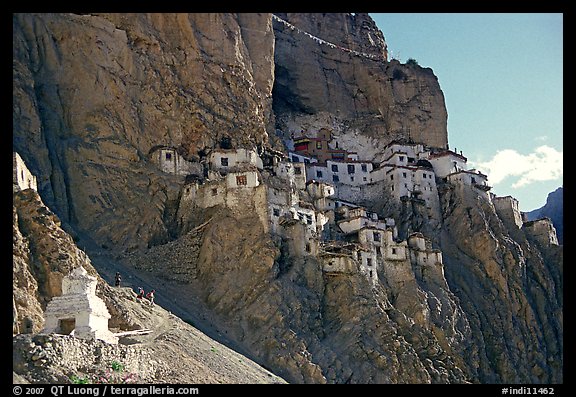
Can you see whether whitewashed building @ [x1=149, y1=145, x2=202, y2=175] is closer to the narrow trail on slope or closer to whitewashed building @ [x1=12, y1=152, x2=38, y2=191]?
the narrow trail on slope

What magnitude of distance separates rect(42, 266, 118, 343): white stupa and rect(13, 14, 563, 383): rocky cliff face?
6.26 metres

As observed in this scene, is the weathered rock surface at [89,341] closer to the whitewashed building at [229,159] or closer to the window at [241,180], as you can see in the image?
the window at [241,180]

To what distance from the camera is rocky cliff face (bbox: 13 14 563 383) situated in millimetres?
53719

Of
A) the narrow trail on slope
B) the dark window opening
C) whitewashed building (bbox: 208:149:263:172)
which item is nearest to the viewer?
the dark window opening

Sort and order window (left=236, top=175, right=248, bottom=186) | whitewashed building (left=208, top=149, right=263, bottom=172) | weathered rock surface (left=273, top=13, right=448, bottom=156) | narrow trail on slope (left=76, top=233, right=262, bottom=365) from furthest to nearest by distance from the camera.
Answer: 1. weathered rock surface (left=273, top=13, right=448, bottom=156)
2. whitewashed building (left=208, top=149, right=263, bottom=172)
3. window (left=236, top=175, right=248, bottom=186)
4. narrow trail on slope (left=76, top=233, right=262, bottom=365)

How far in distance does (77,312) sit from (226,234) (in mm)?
24070

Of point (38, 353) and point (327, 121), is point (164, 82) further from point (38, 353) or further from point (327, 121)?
point (38, 353)

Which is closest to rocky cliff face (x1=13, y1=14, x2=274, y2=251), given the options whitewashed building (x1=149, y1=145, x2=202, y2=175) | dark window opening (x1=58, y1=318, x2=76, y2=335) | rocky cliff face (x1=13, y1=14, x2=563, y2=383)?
rocky cliff face (x1=13, y1=14, x2=563, y2=383)

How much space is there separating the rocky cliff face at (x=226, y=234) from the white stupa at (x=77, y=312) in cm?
626

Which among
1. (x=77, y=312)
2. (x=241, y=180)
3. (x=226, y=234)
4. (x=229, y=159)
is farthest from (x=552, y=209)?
(x=77, y=312)

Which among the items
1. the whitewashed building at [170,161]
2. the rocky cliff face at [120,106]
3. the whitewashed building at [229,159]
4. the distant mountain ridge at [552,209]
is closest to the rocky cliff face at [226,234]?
the rocky cliff face at [120,106]

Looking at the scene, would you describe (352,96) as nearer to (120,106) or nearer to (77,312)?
(120,106)
